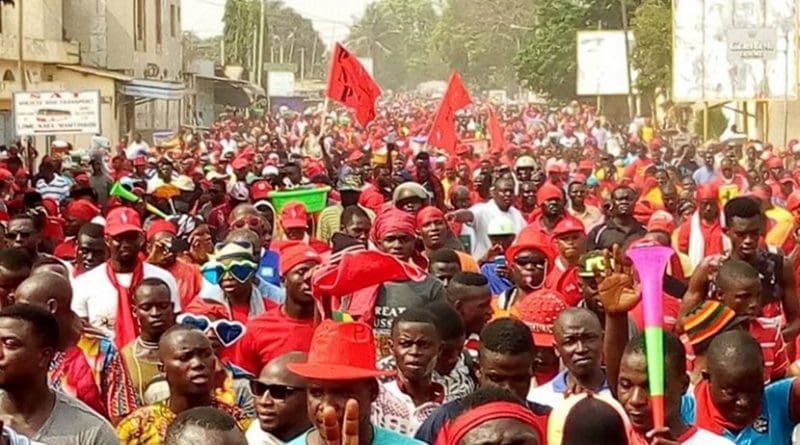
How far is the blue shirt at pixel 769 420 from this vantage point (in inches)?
199

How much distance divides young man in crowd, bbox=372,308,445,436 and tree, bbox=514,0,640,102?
44474 millimetres

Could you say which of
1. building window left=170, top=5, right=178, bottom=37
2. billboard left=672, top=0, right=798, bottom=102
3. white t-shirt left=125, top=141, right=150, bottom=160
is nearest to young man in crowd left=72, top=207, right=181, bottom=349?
white t-shirt left=125, top=141, right=150, bottom=160

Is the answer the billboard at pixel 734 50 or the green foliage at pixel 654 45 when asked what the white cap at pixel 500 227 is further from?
the green foliage at pixel 654 45

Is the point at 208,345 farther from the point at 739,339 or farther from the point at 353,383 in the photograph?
the point at 739,339

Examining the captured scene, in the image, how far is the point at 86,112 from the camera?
67.1ft

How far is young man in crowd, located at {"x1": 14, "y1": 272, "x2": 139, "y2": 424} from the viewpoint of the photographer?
5.73 m

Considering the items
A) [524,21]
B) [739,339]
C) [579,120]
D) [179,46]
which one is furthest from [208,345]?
[524,21]

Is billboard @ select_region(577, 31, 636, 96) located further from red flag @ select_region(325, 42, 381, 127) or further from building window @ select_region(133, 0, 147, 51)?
red flag @ select_region(325, 42, 381, 127)

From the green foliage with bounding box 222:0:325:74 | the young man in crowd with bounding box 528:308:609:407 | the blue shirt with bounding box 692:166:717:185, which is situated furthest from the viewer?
the green foliage with bounding box 222:0:325:74

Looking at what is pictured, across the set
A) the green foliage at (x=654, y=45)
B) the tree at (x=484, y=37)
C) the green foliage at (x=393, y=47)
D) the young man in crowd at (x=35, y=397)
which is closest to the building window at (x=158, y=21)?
the green foliage at (x=654, y=45)

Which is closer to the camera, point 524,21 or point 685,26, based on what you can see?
point 685,26

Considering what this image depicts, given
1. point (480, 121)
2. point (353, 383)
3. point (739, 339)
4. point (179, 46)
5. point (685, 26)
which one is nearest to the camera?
point (353, 383)

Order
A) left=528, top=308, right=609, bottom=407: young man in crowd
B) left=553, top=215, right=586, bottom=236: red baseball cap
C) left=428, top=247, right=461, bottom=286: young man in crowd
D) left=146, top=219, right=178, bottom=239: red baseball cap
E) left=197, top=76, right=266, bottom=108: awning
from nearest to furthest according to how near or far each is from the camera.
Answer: left=528, top=308, right=609, bottom=407: young man in crowd
left=428, top=247, right=461, bottom=286: young man in crowd
left=553, top=215, right=586, bottom=236: red baseball cap
left=146, top=219, right=178, bottom=239: red baseball cap
left=197, top=76, right=266, bottom=108: awning

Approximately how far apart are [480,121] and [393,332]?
130 feet
